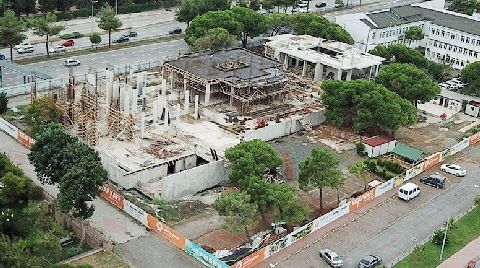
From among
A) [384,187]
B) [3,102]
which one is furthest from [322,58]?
[3,102]

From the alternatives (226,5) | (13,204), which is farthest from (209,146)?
(226,5)

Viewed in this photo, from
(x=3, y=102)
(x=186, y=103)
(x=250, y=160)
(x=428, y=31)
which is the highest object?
(x=428, y=31)

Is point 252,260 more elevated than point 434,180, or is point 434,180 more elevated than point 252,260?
point 434,180

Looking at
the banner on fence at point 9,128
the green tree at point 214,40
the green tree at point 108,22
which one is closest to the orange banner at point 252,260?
the banner on fence at point 9,128

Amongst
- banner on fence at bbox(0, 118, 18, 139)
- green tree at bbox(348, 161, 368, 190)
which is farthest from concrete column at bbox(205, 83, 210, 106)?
green tree at bbox(348, 161, 368, 190)

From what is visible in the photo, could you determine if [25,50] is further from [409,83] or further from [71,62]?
[409,83]
